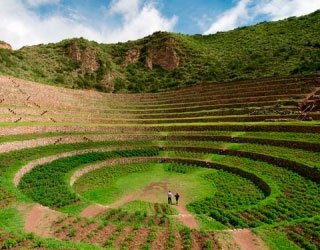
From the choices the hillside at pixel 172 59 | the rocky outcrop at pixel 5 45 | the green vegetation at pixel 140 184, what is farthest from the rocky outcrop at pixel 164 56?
the green vegetation at pixel 140 184

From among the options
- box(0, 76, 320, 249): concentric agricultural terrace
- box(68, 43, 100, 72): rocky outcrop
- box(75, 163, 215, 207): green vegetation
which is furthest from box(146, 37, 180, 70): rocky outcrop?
box(75, 163, 215, 207): green vegetation

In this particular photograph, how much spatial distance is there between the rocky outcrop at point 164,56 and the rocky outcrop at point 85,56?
1309 cm

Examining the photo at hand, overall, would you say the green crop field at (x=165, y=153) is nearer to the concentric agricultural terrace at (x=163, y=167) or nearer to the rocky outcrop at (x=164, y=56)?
the concentric agricultural terrace at (x=163, y=167)

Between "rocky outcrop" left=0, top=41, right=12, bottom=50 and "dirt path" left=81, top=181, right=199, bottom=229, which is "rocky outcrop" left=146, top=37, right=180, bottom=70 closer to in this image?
"rocky outcrop" left=0, top=41, right=12, bottom=50

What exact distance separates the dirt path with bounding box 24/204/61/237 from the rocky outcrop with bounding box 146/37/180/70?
6681cm

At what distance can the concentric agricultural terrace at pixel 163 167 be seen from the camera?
19875 millimetres

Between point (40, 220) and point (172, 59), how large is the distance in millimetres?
70076

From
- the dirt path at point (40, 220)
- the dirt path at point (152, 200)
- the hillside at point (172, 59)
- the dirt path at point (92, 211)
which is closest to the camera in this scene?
the dirt path at point (40, 220)

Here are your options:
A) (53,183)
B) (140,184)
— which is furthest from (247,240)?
(53,183)

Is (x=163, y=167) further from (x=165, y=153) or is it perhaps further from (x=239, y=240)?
(x=239, y=240)

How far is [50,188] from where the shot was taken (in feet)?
94.7

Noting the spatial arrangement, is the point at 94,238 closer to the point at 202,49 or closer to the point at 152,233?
the point at 152,233

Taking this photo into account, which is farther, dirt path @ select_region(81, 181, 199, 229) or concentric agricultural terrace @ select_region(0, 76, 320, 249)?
dirt path @ select_region(81, 181, 199, 229)

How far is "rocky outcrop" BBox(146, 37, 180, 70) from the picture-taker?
87.4 m
